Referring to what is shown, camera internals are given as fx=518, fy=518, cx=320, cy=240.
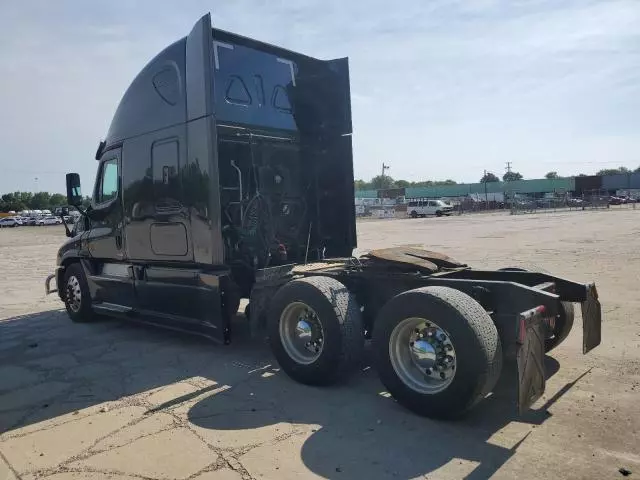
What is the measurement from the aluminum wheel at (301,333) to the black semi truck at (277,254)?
0.01m

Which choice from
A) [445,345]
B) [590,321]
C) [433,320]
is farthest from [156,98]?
[590,321]

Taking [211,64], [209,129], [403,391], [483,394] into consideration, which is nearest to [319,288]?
[403,391]

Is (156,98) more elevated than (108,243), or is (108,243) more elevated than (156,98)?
(156,98)

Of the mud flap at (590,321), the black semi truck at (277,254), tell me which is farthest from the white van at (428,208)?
the mud flap at (590,321)

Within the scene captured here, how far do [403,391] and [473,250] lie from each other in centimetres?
1298

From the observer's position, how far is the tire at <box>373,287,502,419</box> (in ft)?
12.7

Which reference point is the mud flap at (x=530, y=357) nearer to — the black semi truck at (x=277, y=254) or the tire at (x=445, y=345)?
the black semi truck at (x=277, y=254)

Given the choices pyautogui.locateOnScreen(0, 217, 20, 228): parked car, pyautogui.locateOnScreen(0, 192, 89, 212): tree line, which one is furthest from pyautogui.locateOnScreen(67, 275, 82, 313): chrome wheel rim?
pyautogui.locateOnScreen(0, 192, 89, 212): tree line

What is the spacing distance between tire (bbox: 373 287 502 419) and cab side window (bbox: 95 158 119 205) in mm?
4954

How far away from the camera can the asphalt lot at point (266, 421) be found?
3521 mm

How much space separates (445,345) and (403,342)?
0.40 metres

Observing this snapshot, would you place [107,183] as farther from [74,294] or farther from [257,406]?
[257,406]

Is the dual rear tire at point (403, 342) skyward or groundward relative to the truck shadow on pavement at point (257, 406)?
skyward

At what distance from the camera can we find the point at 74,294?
863 cm
